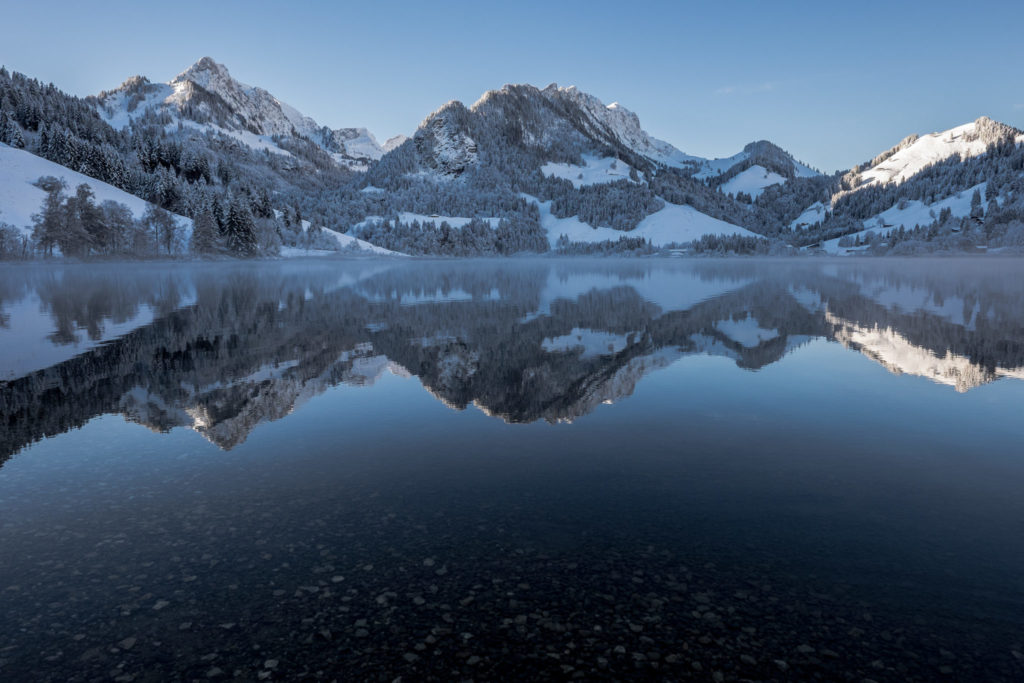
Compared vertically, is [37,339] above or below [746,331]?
above

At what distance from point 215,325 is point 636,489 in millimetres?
32132

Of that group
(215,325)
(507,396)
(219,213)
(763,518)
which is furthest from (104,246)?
(763,518)

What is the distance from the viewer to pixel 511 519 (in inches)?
400

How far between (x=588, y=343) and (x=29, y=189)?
178689 millimetres

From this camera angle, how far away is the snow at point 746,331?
29891mm

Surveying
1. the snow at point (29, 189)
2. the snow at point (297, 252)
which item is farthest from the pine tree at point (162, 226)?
the snow at point (297, 252)

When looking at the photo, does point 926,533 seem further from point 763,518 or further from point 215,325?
point 215,325

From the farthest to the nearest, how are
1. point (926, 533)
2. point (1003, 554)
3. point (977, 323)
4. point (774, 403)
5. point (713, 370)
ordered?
point (977, 323), point (713, 370), point (774, 403), point (926, 533), point (1003, 554)

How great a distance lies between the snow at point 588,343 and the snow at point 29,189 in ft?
511

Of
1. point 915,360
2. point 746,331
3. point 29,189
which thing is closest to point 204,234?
point 29,189

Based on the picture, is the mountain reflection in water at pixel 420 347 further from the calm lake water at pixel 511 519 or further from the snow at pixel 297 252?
the snow at pixel 297 252

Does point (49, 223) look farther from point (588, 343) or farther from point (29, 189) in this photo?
point (588, 343)

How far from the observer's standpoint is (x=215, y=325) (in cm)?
3544

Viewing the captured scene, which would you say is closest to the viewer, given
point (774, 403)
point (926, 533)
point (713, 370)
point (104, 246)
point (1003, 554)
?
point (1003, 554)
